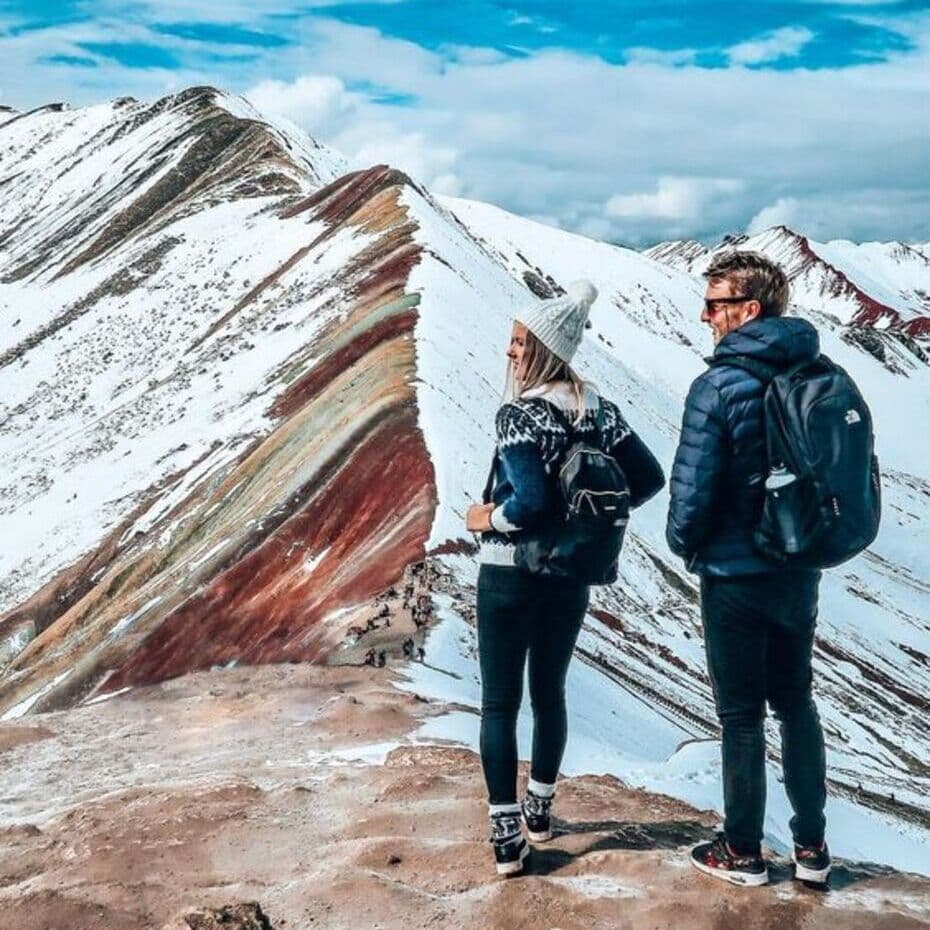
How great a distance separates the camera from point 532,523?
517 cm

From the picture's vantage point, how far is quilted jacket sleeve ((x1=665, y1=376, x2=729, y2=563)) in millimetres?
4922

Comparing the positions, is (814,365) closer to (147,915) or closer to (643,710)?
(147,915)

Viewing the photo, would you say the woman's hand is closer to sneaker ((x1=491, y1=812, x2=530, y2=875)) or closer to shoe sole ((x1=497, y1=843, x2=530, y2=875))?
sneaker ((x1=491, y1=812, x2=530, y2=875))

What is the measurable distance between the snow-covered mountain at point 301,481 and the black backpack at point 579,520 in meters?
3.13

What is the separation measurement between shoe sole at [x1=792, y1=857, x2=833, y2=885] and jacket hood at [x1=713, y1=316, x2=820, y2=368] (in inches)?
103

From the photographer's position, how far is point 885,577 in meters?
43.7

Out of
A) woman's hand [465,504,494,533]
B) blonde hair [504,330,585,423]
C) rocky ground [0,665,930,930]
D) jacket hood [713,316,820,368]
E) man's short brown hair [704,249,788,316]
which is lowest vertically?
rocky ground [0,665,930,930]

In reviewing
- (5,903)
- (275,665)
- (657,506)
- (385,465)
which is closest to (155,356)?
(657,506)

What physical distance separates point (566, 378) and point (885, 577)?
42271 millimetres

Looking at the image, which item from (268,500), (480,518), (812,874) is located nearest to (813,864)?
(812,874)

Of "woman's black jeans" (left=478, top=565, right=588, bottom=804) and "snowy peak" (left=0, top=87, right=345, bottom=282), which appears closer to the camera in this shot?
"woman's black jeans" (left=478, top=565, right=588, bottom=804)

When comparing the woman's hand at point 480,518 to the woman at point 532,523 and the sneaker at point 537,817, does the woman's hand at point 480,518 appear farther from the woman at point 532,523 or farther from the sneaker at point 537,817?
the sneaker at point 537,817

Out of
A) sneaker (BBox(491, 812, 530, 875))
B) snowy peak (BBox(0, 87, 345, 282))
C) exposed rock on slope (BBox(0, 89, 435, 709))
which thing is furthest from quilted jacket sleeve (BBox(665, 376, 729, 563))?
snowy peak (BBox(0, 87, 345, 282))

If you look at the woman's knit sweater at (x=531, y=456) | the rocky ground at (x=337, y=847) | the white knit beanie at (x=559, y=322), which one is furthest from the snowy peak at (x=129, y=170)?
the woman's knit sweater at (x=531, y=456)
